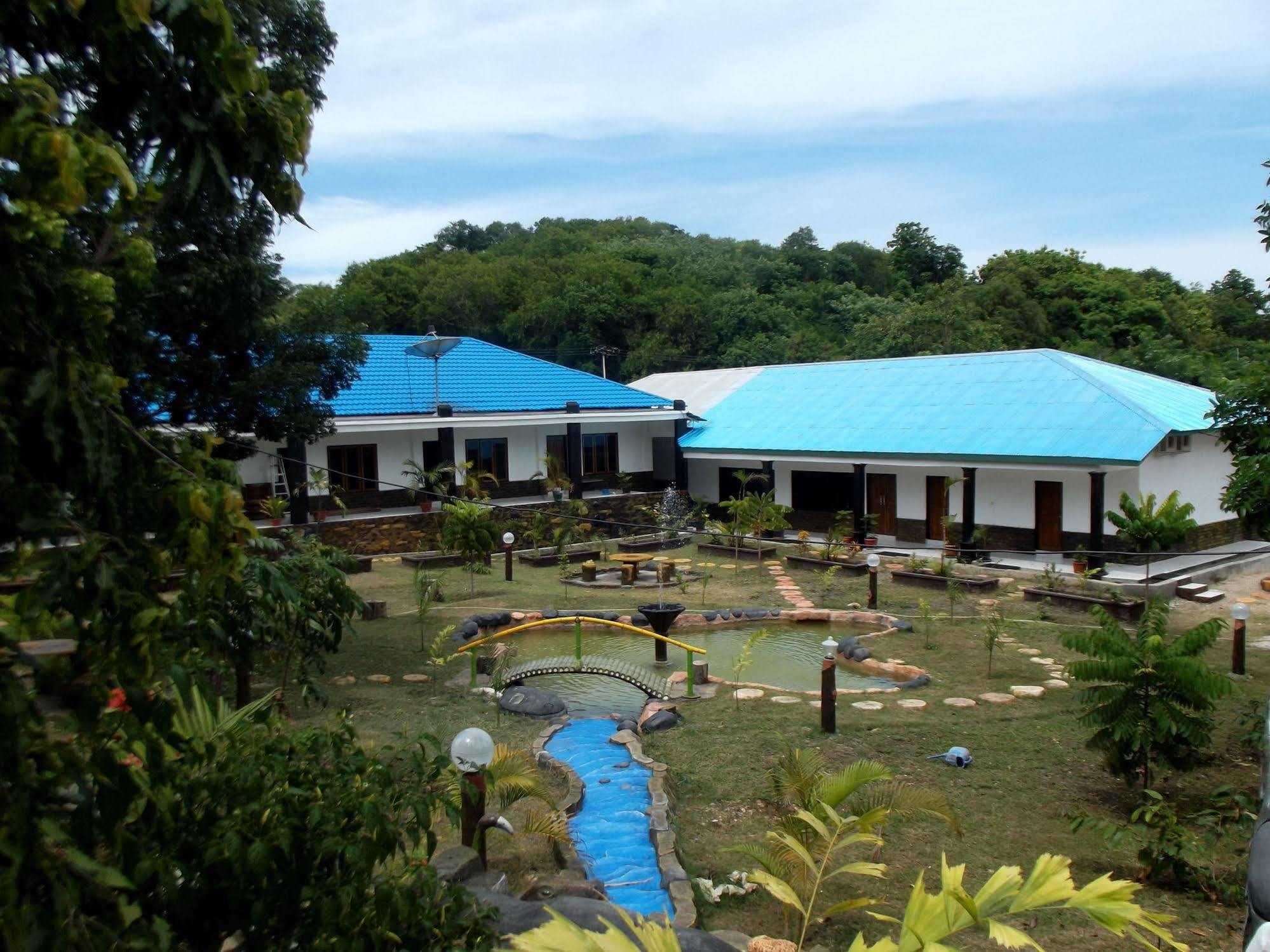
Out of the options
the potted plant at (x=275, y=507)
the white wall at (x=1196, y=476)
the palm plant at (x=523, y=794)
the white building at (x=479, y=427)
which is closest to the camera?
the palm plant at (x=523, y=794)

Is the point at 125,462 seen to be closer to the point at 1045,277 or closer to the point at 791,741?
the point at 791,741

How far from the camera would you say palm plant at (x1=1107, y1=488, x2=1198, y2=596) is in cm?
1656

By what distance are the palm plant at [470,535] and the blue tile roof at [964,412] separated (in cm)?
823

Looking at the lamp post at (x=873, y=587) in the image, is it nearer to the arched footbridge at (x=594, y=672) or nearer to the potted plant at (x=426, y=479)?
the arched footbridge at (x=594, y=672)

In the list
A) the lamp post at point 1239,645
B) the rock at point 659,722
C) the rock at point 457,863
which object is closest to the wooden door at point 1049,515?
the lamp post at point 1239,645

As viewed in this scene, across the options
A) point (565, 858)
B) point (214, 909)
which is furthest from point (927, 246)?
point (214, 909)

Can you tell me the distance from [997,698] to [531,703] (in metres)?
5.06

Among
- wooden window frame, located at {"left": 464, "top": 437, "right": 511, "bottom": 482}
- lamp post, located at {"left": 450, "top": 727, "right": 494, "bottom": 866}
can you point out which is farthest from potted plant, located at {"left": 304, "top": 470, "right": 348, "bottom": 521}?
lamp post, located at {"left": 450, "top": 727, "right": 494, "bottom": 866}

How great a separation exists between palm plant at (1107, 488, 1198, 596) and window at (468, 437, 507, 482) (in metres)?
13.8

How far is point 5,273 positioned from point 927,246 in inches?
1965

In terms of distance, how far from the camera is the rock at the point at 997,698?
1035 centimetres

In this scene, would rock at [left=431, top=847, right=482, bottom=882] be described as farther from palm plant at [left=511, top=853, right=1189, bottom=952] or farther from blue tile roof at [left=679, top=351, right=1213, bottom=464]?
blue tile roof at [left=679, top=351, right=1213, bottom=464]

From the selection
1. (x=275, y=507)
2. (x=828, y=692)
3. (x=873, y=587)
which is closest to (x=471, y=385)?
(x=275, y=507)

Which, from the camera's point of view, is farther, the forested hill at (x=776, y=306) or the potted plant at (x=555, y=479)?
the forested hill at (x=776, y=306)
